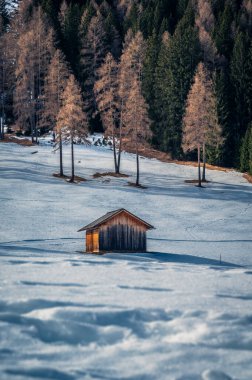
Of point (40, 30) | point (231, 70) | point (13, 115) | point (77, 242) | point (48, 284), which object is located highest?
point (40, 30)

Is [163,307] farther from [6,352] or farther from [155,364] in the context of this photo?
[6,352]

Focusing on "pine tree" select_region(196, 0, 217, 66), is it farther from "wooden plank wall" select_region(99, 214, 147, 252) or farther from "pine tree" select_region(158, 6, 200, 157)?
"wooden plank wall" select_region(99, 214, 147, 252)

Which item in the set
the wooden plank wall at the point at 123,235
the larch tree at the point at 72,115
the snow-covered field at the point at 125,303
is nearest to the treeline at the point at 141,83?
the larch tree at the point at 72,115

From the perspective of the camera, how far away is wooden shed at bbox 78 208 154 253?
22.5m

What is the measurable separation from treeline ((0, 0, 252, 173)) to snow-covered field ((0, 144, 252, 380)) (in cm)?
1673

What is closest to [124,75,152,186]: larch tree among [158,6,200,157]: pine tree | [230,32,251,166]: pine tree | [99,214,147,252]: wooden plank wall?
[158,6,200,157]: pine tree

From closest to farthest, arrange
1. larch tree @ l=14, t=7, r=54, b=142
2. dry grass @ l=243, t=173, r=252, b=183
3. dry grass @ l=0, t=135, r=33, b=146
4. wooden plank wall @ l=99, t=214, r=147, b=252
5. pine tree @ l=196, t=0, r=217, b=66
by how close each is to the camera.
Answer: wooden plank wall @ l=99, t=214, r=147, b=252
dry grass @ l=243, t=173, r=252, b=183
dry grass @ l=0, t=135, r=33, b=146
larch tree @ l=14, t=7, r=54, b=142
pine tree @ l=196, t=0, r=217, b=66

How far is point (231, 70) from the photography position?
6688cm

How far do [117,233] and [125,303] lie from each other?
41.2ft

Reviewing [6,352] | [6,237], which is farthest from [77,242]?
[6,352]

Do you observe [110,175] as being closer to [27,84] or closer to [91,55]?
[27,84]

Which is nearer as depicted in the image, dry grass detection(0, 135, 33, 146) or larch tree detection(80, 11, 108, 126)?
dry grass detection(0, 135, 33, 146)

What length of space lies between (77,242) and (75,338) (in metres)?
18.2

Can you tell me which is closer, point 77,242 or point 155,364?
point 155,364
